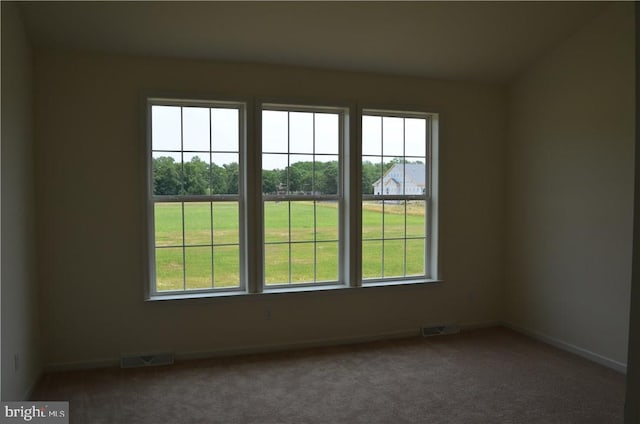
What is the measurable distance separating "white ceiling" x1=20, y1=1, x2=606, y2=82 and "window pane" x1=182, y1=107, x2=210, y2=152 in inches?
18.7

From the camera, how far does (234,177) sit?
13.9 feet

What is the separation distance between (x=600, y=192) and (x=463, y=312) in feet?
5.89

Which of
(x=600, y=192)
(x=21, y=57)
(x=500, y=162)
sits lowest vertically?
(x=600, y=192)

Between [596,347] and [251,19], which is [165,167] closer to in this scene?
[251,19]

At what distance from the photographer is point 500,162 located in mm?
4977

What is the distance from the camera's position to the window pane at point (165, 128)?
400cm

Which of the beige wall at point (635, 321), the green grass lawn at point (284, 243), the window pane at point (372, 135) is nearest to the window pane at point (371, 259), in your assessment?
the green grass lawn at point (284, 243)

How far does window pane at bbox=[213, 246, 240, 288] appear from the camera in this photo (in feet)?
13.8

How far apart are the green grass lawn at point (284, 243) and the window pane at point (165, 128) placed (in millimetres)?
523

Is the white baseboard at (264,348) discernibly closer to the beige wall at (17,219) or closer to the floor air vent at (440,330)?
the floor air vent at (440,330)

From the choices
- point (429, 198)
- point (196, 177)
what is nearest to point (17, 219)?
point (196, 177)

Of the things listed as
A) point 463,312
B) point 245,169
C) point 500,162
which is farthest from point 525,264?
point 245,169

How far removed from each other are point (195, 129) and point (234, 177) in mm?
542

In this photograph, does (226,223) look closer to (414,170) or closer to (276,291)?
(276,291)
